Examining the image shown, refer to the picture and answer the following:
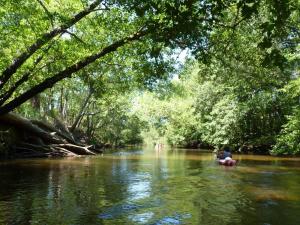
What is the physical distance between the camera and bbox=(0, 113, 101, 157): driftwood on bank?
26675mm

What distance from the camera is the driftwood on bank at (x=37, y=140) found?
26.7 meters

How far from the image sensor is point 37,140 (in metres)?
28.8

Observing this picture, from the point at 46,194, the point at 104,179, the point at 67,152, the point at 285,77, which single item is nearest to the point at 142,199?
the point at 46,194

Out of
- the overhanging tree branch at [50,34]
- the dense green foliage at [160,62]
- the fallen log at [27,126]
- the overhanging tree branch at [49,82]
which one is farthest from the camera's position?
the fallen log at [27,126]

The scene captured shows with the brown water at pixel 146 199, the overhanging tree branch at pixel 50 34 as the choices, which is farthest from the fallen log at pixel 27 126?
the overhanging tree branch at pixel 50 34

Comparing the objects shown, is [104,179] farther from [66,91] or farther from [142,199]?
[66,91]

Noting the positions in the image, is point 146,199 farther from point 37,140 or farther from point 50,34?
point 37,140

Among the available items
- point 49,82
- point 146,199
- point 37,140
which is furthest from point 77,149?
point 146,199

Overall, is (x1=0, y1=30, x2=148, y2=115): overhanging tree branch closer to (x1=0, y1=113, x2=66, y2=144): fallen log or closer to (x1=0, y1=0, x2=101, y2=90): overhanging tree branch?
(x1=0, y1=0, x2=101, y2=90): overhanging tree branch

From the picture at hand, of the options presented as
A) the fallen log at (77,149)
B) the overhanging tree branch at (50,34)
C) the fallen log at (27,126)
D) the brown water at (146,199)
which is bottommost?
the brown water at (146,199)

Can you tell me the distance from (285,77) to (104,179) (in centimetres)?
2363

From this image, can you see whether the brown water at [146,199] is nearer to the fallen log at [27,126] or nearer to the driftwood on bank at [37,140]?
the fallen log at [27,126]

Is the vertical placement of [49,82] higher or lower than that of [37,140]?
higher

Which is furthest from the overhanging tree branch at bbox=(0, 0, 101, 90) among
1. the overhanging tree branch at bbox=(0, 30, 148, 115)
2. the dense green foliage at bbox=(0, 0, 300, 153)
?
the overhanging tree branch at bbox=(0, 30, 148, 115)
